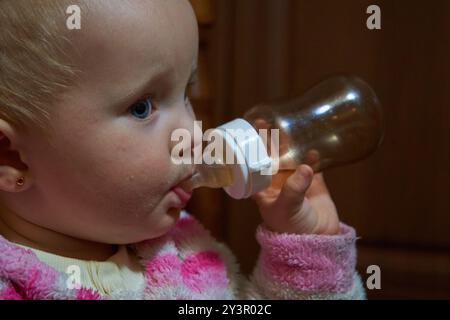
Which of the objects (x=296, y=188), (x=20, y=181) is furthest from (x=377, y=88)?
(x=20, y=181)

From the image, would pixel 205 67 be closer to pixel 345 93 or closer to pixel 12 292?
pixel 345 93

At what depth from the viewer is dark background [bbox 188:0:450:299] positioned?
0.97 m

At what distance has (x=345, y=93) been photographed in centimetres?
76

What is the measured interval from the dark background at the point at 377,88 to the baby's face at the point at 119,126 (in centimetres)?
42

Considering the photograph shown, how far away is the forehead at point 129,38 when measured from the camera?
22.3 inches

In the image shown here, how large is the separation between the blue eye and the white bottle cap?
73 mm

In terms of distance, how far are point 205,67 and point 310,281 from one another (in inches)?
21.1

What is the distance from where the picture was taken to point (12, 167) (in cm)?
60

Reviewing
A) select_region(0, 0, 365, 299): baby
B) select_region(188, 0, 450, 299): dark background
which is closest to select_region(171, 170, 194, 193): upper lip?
select_region(0, 0, 365, 299): baby

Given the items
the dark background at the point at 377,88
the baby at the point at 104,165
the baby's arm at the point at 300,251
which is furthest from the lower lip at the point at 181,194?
the dark background at the point at 377,88

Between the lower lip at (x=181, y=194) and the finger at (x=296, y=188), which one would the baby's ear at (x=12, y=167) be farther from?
the finger at (x=296, y=188)

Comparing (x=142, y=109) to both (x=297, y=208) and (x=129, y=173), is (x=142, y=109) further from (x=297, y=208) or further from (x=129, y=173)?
(x=297, y=208)

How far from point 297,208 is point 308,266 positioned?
7 cm

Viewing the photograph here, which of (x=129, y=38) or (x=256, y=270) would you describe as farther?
(x=256, y=270)
